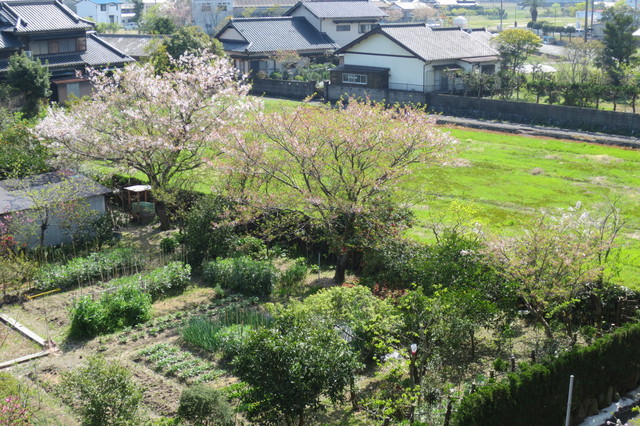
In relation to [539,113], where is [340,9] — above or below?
above

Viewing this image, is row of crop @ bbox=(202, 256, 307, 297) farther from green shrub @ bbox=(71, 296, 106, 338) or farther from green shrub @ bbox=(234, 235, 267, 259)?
green shrub @ bbox=(71, 296, 106, 338)

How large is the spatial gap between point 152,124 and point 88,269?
6529mm

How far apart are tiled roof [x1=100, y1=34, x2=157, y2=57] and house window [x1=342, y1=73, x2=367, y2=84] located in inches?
874

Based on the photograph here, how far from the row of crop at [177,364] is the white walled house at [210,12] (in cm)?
8839

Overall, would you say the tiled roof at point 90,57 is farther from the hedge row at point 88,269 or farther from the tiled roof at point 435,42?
the hedge row at point 88,269

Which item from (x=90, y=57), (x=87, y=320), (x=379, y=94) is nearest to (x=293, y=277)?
(x=87, y=320)

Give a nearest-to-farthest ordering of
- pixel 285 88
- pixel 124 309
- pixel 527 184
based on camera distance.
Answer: pixel 124 309, pixel 527 184, pixel 285 88

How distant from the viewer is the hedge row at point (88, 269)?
75.0 feet

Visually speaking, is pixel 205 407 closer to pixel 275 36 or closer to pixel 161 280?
pixel 161 280

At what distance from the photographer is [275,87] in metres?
59.1

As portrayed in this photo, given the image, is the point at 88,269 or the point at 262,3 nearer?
the point at 88,269

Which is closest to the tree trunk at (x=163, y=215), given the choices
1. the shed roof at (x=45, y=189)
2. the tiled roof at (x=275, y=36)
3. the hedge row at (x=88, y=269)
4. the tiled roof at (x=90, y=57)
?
the shed roof at (x=45, y=189)

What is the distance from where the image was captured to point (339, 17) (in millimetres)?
69625

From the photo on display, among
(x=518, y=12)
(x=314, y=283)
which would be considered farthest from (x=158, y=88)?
(x=518, y=12)
